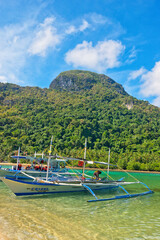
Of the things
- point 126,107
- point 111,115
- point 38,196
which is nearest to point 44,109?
point 111,115

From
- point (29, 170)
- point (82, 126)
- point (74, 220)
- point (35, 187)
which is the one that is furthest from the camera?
point (82, 126)

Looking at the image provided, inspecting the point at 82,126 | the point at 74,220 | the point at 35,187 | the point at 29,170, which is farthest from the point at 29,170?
the point at 82,126

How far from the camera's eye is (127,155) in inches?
3155

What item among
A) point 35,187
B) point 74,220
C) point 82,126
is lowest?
point 74,220

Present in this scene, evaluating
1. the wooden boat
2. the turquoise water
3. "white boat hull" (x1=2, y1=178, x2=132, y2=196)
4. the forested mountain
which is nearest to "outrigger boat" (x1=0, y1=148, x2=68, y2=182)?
the wooden boat

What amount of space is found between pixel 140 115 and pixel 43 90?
93.7 meters

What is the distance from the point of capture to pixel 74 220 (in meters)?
10.1

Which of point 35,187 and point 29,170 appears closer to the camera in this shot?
point 35,187

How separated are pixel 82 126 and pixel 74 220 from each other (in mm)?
95158

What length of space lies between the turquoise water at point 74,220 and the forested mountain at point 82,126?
56960 mm

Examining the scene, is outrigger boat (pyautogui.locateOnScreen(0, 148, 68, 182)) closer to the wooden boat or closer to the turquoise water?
the wooden boat

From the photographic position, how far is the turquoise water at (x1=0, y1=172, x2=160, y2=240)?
8291 millimetres

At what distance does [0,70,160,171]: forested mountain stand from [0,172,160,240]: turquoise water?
56960 millimetres

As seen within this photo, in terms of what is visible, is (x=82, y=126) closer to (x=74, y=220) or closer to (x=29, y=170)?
(x=29, y=170)
